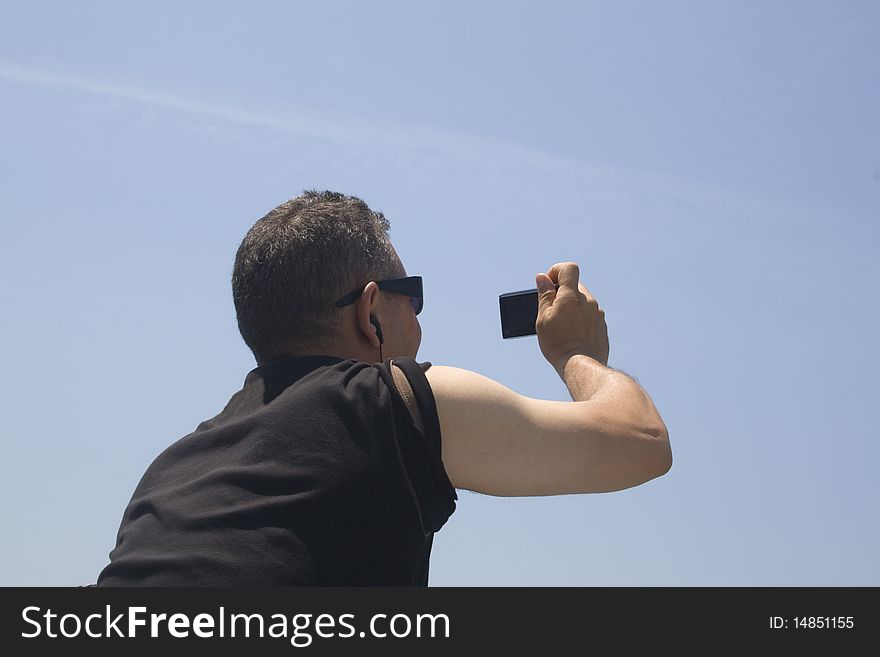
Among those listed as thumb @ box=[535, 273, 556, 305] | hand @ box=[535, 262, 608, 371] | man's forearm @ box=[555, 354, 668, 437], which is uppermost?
thumb @ box=[535, 273, 556, 305]

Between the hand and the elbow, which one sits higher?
the hand

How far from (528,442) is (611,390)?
701 mm

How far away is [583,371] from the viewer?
16.9 ft

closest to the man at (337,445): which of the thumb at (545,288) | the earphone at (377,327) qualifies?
the earphone at (377,327)

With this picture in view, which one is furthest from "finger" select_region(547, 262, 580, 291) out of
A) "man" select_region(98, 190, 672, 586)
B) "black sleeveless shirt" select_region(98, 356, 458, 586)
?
"black sleeveless shirt" select_region(98, 356, 458, 586)

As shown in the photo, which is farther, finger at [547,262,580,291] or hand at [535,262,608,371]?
finger at [547,262,580,291]

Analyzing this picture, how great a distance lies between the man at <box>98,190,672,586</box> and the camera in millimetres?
3836

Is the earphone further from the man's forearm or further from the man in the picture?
the man's forearm

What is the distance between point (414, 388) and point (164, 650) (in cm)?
151

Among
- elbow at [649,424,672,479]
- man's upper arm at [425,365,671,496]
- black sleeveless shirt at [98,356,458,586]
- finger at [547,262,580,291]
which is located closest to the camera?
black sleeveless shirt at [98,356,458,586]

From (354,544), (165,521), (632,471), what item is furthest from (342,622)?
(632,471)

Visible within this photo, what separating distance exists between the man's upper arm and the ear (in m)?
0.71

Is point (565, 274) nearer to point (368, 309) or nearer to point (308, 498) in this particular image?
point (368, 309)

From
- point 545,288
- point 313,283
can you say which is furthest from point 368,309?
point 545,288
